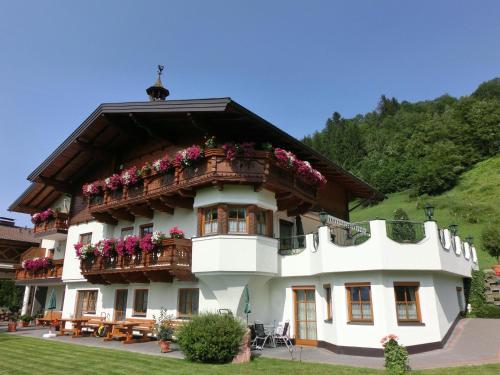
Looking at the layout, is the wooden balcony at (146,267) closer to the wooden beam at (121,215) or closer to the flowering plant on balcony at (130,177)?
the wooden beam at (121,215)

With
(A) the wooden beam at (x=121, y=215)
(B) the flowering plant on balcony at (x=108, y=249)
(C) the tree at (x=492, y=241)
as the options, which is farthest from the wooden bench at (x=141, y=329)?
(C) the tree at (x=492, y=241)

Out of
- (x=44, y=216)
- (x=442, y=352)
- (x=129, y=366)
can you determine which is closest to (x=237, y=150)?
(x=129, y=366)

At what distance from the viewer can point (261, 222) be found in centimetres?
1541

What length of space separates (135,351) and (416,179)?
53.4 m

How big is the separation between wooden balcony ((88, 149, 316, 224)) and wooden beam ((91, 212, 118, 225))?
541 mm

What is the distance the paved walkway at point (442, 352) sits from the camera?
11055 millimetres

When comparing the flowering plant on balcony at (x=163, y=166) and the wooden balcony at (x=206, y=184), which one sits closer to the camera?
the wooden balcony at (x=206, y=184)

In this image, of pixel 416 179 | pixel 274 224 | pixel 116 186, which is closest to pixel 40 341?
pixel 116 186

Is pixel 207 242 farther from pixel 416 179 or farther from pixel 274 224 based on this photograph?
pixel 416 179

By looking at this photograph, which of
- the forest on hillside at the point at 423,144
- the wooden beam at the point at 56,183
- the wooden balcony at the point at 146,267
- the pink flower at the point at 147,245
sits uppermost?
the forest on hillside at the point at 423,144

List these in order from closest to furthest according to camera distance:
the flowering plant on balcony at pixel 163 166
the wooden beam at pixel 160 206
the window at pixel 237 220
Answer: the window at pixel 237 220 < the flowering plant on balcony at pixel 163 166 < the wooden beam at pixel 160 206

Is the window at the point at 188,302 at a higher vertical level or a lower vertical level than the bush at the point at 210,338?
higher

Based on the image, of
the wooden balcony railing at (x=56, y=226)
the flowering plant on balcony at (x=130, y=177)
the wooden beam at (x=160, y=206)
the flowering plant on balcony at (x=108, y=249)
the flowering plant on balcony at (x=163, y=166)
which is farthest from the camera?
the wooden balcony railing at (x=56, y=226)

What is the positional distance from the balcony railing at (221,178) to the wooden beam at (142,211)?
44 centimetres
